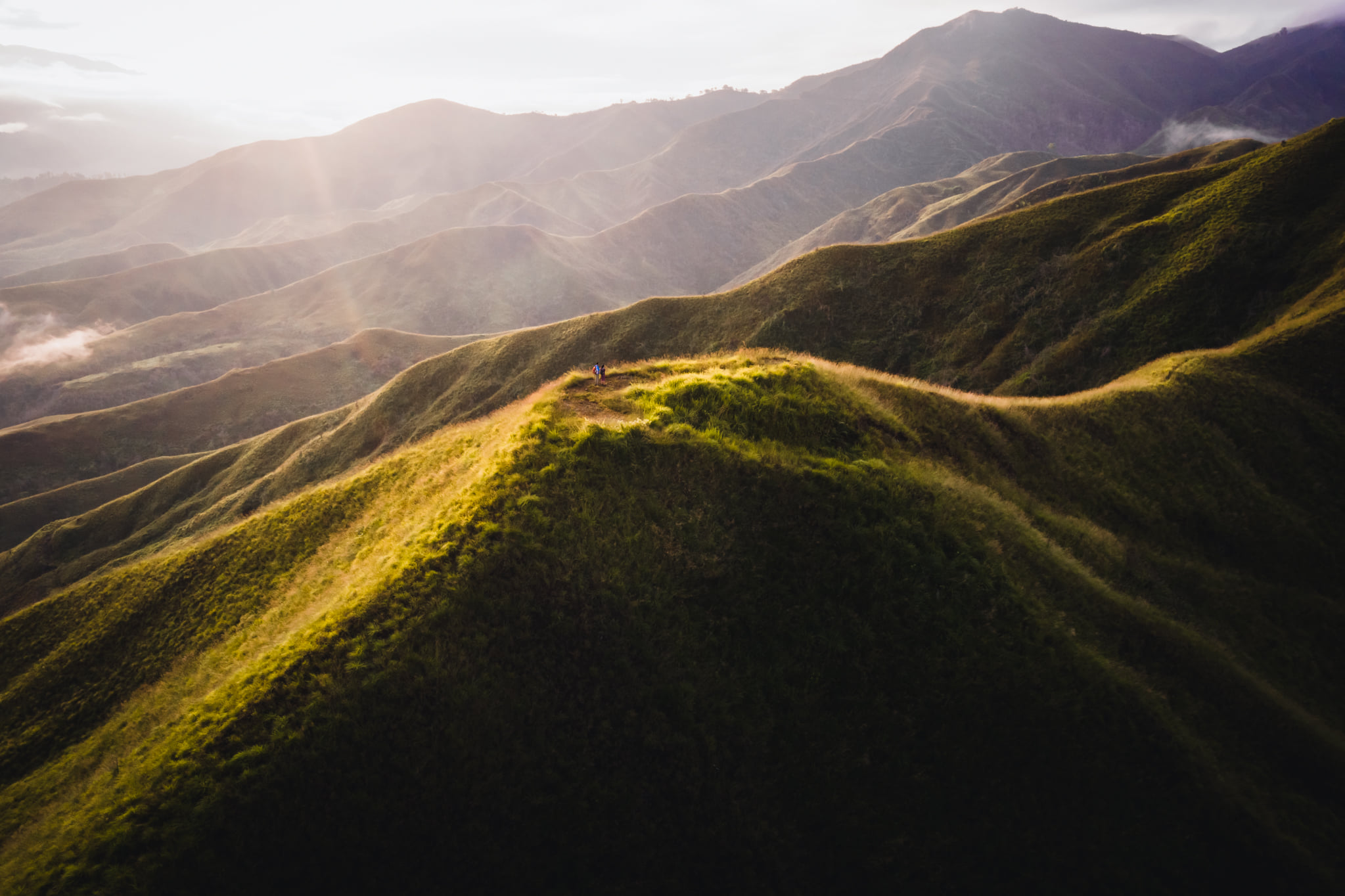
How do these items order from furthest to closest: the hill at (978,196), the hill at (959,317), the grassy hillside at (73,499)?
the hill at (978,196) < the grassy hillside at (73,499) < the hill at (959,317)

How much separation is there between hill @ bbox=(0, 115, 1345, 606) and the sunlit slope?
29704mm

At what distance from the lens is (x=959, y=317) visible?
52.3 meters

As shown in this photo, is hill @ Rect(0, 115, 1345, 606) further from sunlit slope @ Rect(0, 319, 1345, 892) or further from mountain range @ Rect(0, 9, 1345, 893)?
sunlit slope @ Rect(0, 319, 1345, 892)

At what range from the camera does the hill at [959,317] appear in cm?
4106

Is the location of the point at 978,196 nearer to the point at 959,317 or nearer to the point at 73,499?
the point at 959,317

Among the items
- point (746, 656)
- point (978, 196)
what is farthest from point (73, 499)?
point (978, 196)

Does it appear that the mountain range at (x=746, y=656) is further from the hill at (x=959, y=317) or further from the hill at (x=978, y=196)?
the hill at (x=978, y=196)

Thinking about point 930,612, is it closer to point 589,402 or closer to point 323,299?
point 589,402

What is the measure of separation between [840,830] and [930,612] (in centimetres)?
579

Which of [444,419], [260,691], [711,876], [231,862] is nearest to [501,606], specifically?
[260,691]

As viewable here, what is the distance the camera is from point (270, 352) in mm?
143375

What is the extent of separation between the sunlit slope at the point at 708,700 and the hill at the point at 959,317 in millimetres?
29704

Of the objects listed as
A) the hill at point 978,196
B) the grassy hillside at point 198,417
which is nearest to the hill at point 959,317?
the grassy hillside at point 198,417

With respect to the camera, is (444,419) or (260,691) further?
(444,419)
